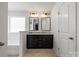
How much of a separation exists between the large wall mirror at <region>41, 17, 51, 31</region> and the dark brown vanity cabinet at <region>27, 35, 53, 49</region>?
2.43 ft

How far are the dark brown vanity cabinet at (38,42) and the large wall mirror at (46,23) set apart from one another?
0.74 m

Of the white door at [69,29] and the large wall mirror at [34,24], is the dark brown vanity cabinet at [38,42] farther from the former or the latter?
the white door at [69,29]

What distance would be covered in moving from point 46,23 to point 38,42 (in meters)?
1.14

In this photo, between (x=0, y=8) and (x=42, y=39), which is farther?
(x=42, y=39)

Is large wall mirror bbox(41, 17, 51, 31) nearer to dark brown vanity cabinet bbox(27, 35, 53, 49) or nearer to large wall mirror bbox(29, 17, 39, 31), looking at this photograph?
large wall mirror bbox(29, 17, 39, 31)

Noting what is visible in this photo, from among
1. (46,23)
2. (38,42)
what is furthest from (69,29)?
(46,23)

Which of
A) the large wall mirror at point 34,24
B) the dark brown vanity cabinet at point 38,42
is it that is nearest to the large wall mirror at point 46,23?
the large wall mirror at point 34,24

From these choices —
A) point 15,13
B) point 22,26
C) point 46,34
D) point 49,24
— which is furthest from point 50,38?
point 15,13

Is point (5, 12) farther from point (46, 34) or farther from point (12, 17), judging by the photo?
point (12, 17)

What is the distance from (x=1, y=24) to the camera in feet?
4.91

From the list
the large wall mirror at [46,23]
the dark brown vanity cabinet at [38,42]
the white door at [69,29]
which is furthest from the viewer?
the large wall mirror at [46,23]

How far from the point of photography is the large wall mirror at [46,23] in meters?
6.65

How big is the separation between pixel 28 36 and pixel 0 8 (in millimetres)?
4623

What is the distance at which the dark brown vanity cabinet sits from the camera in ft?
19.8
